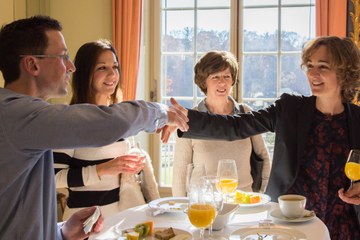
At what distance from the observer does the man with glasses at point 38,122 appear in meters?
1.07

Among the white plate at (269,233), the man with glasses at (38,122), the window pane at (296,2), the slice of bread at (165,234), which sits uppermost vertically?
the window pane at (296,2)

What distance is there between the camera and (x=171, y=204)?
1.97m

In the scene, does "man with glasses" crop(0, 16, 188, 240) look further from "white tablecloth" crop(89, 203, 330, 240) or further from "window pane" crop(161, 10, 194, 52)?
"window pane" crop(161, 10, 194, 52)

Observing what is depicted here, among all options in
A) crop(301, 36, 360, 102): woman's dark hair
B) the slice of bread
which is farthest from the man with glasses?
crop(301, 36, 360, 102): woman's dark hair

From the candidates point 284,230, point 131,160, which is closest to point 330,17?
point 131,160

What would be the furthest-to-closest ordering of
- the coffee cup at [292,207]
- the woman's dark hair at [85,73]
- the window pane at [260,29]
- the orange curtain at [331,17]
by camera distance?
the window pane at [260,29]
the orange curtain at [331,17]
the woman's dark hair at [85,73]
the coffee cup at [292,207]

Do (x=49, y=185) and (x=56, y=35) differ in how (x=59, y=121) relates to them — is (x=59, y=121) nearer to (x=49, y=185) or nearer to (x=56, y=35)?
(x=49, y=185)

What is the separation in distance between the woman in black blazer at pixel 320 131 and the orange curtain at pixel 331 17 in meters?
1.68

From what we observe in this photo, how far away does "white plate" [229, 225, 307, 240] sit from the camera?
154 cm

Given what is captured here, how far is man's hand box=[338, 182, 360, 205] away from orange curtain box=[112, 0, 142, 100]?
258 cm

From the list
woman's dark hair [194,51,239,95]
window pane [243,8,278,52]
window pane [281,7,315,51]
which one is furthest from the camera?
window pane [243,8,278,52]

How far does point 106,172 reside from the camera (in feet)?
7.11

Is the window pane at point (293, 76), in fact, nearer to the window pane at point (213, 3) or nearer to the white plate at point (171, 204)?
the window pane at point (213, 3)

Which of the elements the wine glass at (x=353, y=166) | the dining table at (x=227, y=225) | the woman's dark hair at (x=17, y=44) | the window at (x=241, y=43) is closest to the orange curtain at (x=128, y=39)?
the window at (x=241, y=43)
